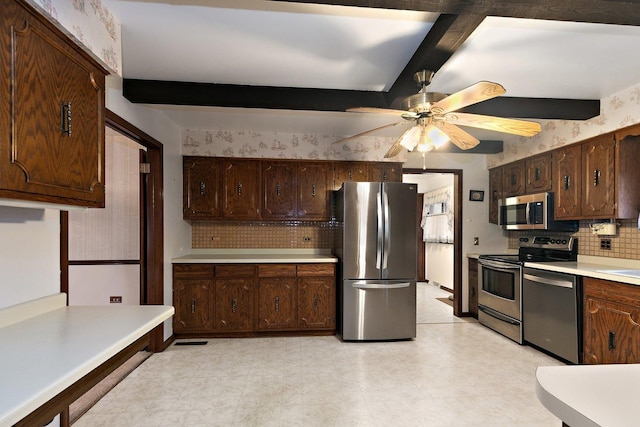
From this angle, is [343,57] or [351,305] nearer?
[343,57]

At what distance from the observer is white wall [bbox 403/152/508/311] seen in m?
4.60

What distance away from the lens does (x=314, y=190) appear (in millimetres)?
4121

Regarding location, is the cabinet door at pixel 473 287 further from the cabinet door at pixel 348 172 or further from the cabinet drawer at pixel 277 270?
the cabinet drawer at pixel 277 270

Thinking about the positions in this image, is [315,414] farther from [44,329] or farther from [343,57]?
[343,57]

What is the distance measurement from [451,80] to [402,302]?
2.25 meters

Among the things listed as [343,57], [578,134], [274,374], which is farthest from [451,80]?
[274,374]

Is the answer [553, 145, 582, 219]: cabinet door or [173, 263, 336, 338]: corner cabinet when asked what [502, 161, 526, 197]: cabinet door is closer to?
[553, 145, 582, 219]: cabinet door

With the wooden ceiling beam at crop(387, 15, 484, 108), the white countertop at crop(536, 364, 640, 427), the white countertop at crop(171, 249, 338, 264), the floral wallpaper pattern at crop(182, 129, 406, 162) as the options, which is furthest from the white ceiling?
the white countertop at crop(171, 249, 338, 264)

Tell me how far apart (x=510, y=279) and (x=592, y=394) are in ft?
10.6

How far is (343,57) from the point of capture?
87.0 inches

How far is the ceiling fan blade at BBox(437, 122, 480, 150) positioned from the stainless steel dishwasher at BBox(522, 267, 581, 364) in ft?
5.41

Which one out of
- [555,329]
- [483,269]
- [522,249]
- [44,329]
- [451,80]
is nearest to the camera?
[44,329]

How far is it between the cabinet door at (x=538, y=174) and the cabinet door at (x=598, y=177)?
0.46 m

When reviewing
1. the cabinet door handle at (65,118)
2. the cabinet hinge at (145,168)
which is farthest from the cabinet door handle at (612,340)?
the cabinet hinge at (145,168)
